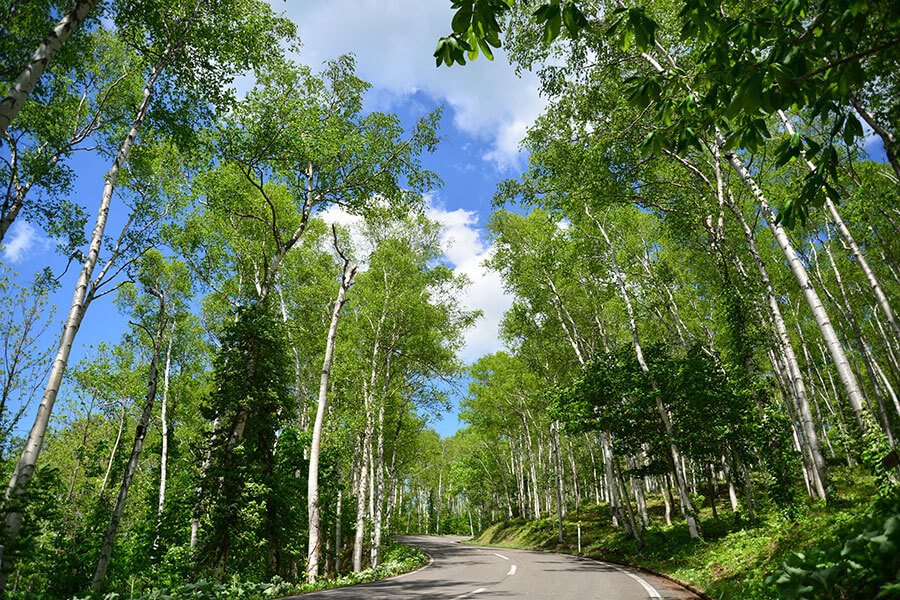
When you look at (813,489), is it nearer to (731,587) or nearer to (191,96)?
(731,587)

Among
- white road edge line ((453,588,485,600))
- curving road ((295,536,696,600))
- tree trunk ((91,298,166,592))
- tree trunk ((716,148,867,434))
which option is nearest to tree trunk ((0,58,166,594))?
tree trunk ((91,298,166,592))

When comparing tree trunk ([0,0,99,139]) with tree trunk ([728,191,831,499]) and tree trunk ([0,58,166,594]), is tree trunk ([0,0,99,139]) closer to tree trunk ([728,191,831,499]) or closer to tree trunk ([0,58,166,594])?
tree trunk ([0,58,166,594])

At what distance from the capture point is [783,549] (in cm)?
735

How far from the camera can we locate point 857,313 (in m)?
25.8

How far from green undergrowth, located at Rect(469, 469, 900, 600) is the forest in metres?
0.05

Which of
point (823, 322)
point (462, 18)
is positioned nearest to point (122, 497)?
point (462, 18)

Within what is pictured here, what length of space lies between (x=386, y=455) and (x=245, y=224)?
Result: 72.0 ft

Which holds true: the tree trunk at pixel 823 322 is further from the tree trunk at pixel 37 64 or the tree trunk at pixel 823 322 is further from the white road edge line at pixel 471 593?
the tree trunk at pixel 37 64

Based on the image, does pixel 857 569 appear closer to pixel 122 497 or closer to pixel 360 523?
pixel 360 523

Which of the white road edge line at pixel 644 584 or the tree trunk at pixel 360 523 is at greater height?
the tree trunk at pixel 360 523

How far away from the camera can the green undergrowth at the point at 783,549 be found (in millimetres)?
3461

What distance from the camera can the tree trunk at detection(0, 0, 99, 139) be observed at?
486 cm

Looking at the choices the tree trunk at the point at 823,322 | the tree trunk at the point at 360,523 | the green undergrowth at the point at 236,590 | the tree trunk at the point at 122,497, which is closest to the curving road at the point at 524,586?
the green undergrowth at the point at 236,590

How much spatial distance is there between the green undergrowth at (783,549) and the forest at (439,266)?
2.0 inches
